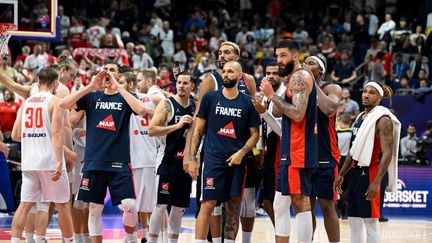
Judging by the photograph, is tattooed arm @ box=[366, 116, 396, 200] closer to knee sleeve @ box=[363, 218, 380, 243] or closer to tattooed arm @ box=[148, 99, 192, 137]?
knee sleeve @ box=[363, 218, 380, 243]

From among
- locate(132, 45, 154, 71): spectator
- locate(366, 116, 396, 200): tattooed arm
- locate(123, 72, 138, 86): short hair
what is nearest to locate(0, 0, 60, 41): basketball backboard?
locate(123, 72, 138, 86): short hair

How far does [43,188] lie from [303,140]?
3.34 metres

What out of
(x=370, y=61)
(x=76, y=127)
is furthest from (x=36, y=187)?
(x=370, y=61)

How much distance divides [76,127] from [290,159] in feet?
11.8

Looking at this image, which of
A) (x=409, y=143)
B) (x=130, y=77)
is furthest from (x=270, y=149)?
(x=409, y=143)

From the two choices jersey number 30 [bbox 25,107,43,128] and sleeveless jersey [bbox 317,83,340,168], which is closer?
sleeveless jersey [bbox 317,83,340,168]

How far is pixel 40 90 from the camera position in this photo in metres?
11.0

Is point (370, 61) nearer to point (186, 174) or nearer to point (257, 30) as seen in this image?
point (257, 30)

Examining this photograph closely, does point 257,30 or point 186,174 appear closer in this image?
point 186,174

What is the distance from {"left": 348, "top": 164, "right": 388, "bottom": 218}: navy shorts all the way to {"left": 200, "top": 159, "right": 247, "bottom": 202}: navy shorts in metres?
1.35

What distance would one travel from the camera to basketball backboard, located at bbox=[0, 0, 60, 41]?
1529 centimetres

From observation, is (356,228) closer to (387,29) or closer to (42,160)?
(42,160)

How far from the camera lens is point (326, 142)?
10.4 m

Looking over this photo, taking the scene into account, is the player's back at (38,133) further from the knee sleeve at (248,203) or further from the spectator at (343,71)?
the spectator at (343,71)
